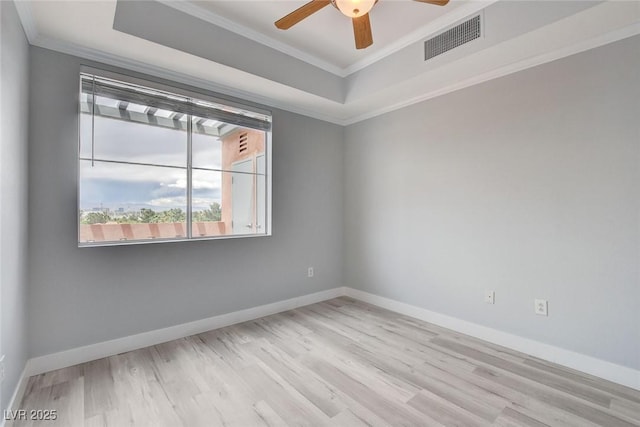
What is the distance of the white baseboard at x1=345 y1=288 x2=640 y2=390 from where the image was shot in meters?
2.05

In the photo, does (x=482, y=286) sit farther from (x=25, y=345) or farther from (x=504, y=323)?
(x=25, y=345)

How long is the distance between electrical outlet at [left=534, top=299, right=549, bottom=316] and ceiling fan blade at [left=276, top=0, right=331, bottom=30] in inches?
110

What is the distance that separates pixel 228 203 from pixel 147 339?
1568 mm

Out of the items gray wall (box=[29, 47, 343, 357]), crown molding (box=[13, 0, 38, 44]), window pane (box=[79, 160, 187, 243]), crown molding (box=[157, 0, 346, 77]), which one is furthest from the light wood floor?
crown molding (box=[157, 0, 346, 77])

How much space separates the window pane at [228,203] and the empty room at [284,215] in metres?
0.03

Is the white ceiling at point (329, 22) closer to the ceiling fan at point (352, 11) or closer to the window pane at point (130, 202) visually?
the ceiling fan at point (352, 11)

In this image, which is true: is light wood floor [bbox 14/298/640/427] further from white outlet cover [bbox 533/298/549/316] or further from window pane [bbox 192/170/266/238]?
window pane [bbox 192/170/266/238]

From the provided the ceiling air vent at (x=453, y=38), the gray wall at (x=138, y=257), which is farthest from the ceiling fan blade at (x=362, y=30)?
the gray wall at (x=138, y=257)

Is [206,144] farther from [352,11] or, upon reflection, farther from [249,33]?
[352,11]

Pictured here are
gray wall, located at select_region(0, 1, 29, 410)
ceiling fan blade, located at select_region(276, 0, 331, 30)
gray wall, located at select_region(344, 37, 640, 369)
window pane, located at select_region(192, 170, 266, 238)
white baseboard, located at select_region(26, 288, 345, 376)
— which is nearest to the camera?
gray wall, located at select_region(0, 1, 29, 410)

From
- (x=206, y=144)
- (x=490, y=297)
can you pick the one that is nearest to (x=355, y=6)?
(x=206, y=144)

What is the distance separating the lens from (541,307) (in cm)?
242

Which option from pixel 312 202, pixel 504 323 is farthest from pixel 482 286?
pixel 312 202

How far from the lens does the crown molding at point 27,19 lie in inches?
70.2
